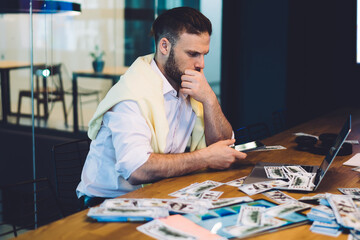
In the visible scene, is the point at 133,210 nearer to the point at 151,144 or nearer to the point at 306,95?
the point at 151,144

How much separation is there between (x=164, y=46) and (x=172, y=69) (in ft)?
0.38

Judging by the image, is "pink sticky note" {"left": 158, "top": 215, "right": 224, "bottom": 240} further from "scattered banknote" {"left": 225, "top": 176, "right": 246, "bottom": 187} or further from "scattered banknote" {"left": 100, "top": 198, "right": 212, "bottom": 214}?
"scattered banknote" {"left": 225, "top": 176, "right": 246, "bottom": 187}

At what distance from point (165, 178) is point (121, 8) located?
289cm

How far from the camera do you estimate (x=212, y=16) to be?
473 centimetres

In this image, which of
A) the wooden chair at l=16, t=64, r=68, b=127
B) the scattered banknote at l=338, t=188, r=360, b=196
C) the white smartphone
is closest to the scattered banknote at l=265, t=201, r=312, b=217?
the scattered banknote at l=338, t=188, r=360, b=196

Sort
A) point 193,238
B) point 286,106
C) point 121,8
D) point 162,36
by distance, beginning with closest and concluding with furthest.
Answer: point 193,238, point 162,36, point 121,8, point 286,106

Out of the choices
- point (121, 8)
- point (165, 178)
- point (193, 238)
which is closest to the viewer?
point (193, 238)

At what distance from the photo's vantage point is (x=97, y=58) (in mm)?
4285

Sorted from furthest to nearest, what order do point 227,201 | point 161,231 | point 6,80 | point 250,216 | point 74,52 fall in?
point 74,52
point 6,80
point 227,201
point 250,216
point 161,231

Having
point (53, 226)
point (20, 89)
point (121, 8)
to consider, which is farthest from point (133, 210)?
point (121, 8)

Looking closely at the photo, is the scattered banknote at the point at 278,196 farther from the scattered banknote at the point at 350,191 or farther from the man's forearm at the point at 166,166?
the man's forearm at the point at 166,166

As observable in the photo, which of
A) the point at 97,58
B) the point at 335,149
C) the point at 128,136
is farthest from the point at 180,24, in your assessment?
the point at 97,58

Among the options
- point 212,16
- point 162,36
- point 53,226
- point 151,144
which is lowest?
point 53,226

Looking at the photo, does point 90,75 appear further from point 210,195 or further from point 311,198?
point 311,198
